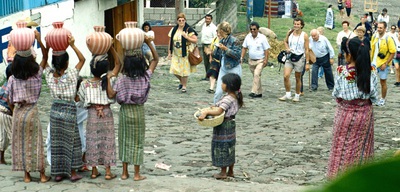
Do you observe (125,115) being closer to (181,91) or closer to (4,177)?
(4,177)

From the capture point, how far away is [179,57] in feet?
50.9

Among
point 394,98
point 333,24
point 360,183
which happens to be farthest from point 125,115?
point 333,24

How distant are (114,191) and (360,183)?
6718 millimetres

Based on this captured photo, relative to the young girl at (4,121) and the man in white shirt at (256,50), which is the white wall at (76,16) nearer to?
the man in white shirt at (256,50)

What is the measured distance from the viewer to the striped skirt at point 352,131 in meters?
6.94

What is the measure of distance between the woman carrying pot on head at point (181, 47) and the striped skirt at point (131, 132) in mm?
7751

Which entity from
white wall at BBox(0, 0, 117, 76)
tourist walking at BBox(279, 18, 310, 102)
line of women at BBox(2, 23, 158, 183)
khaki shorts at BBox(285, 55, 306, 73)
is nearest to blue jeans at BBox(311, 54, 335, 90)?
tourist walking at BBox(279, 18, 310, 102)

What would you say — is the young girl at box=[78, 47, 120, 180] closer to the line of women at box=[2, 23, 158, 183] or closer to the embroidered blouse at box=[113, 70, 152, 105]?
the line of women at box=[2, 23, 158, 183]

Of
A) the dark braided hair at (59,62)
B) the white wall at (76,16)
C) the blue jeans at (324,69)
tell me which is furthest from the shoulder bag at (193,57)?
the dark braided hair at (59,62)

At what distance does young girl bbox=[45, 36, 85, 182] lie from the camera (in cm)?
701

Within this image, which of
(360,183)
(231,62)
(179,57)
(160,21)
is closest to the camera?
(360,183)

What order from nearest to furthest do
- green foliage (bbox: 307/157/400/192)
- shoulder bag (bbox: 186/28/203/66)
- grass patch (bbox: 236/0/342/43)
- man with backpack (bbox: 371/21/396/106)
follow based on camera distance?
green foliage (bbox: 307/157/400/192)
man with backpack (bbox: 371/21/396/106)
shoulder bag (bbox: 186/28/203/66)
grass patch (bbox: 236/0/342/43)

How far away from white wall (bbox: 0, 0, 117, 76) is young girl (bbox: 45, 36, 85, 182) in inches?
296

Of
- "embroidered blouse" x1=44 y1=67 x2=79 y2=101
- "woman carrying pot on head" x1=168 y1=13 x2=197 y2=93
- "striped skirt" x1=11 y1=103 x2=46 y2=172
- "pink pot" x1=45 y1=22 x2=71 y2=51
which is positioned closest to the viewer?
"embroidered blouse" x1=44 y1=67 x2=79 y2=101
